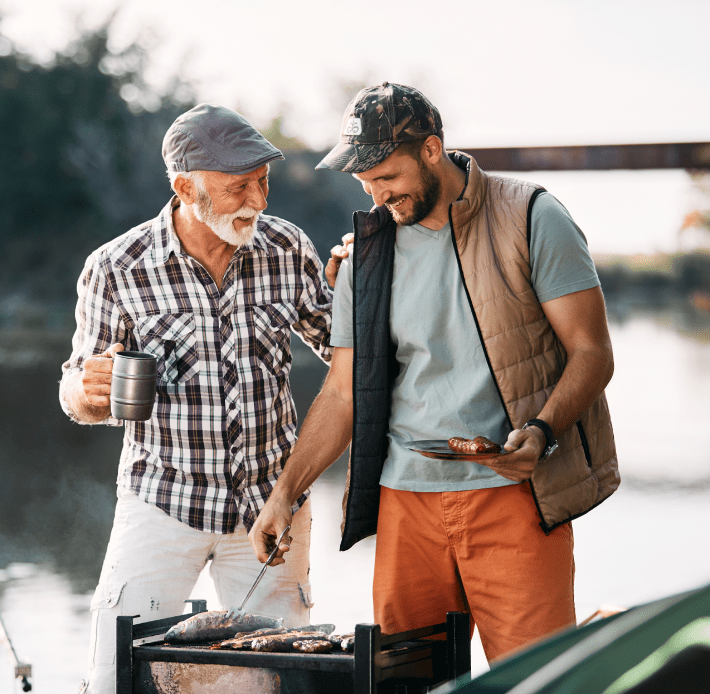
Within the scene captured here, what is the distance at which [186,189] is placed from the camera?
2.47m

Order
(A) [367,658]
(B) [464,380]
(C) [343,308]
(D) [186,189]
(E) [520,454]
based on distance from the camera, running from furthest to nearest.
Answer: (D) [186,189] → (C) [343,308] → (B) [464,380] → (E) [520,454] → (A) [367,658]

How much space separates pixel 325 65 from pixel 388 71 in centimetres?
208

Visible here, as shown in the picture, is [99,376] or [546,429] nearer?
[546,429]

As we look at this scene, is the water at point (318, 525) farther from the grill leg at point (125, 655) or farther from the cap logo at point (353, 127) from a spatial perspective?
the cap logo at point (353, 127)

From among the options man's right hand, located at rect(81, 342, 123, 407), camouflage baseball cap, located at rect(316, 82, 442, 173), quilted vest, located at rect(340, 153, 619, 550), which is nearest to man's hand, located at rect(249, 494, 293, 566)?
quilted vest, located at rect(340, 153, 619, 550)

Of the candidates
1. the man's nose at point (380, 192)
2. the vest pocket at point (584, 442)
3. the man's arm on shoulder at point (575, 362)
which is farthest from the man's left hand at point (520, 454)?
the man's nose at point (380, 192)

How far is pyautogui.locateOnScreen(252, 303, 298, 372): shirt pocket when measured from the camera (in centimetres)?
253

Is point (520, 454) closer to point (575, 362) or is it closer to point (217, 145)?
point (575, 362)

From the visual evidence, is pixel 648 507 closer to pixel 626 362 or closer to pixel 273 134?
pixel 626 362

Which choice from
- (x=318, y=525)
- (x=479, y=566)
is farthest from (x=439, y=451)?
(x=318, y=525)

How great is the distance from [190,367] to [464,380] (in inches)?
29.8

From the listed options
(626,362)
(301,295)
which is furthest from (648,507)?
(626,362)

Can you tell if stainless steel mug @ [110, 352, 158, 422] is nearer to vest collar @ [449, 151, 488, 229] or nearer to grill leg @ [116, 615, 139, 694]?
grill leg @ [116, 615, 139, 694]

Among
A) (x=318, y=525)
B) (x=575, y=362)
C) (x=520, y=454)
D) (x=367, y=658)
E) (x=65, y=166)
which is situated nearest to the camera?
(x=367, y=658)
